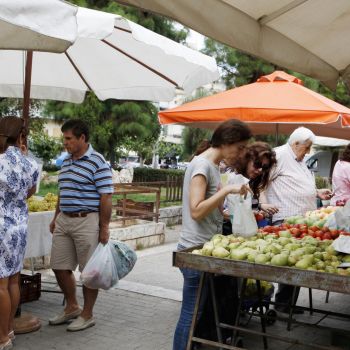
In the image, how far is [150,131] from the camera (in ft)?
67.5

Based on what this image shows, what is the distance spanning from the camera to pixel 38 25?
3.01m

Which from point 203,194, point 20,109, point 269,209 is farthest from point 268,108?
point 20,109

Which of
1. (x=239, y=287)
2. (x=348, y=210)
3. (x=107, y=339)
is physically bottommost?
(x=107, y=339)

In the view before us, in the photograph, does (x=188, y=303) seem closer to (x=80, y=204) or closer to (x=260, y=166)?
(x=80, y=204)

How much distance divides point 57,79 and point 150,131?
13971 mm

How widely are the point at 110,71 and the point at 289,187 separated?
7.80 ft

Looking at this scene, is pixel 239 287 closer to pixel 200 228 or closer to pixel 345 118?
pixel 200 228

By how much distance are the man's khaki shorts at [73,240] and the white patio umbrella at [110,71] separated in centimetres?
162

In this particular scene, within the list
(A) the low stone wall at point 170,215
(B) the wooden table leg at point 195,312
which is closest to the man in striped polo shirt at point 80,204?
(B) the wooden table leg at point 195,312

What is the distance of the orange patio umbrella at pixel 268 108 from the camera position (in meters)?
6.18

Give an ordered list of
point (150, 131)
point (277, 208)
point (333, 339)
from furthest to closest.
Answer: point (150, 131)
point (277, 208)
point (333, 339)

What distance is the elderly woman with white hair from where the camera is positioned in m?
5.63

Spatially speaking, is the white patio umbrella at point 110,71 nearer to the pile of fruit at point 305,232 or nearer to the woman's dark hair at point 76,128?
the woman's dark hair at point 76,128

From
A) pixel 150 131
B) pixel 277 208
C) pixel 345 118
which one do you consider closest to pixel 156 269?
pixel 277 208
